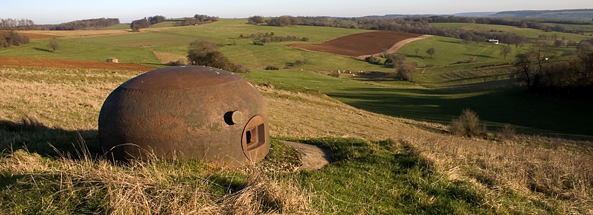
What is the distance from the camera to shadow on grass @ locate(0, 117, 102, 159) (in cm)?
795

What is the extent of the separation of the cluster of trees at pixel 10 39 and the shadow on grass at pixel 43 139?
182 feet

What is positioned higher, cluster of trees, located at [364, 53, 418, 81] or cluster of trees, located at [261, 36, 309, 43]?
cluster of trees, located at [261, 36, 309, 43]

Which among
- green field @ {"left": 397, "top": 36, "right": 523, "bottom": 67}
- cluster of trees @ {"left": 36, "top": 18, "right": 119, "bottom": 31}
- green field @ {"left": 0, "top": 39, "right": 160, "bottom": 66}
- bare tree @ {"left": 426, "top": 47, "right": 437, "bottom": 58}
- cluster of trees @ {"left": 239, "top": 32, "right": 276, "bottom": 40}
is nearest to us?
green field @ {"left": 0, "top": 39, "right": 160, "bottom": 66}

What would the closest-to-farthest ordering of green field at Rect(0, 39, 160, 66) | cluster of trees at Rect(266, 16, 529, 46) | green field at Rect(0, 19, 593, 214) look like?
green field at Rect(0, 19, 593, 214), green field at Rect(0, 39, 160, 66), cluster of trees at Rect(266, 16, 529, 46)

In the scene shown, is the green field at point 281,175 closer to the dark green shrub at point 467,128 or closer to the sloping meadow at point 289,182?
the sloping meadow at point 289,182

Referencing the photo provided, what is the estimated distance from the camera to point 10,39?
54594 mm

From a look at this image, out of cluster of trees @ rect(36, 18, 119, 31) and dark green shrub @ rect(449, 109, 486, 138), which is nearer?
dark green shrub @ rect(449, 109, 486, 138)

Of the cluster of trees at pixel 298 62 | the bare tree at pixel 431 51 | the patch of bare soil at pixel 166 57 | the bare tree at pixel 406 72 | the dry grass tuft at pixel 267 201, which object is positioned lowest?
Answer: the bare tree at pixel 406 72

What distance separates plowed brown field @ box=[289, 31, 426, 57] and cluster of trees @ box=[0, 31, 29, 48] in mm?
47297

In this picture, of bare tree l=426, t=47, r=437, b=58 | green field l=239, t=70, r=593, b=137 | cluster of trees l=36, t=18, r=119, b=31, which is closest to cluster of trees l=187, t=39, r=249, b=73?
green field l=239, t=70, r=593, b=137

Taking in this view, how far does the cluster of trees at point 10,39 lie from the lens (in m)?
53.7

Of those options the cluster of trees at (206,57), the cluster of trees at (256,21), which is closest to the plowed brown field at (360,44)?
the cluster of trees at (206,57)

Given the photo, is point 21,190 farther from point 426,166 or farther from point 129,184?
point 426,166

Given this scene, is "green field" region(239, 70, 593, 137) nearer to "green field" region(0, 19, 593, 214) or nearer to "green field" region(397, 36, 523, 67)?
"green field" region(0, 19, 593, 214)
